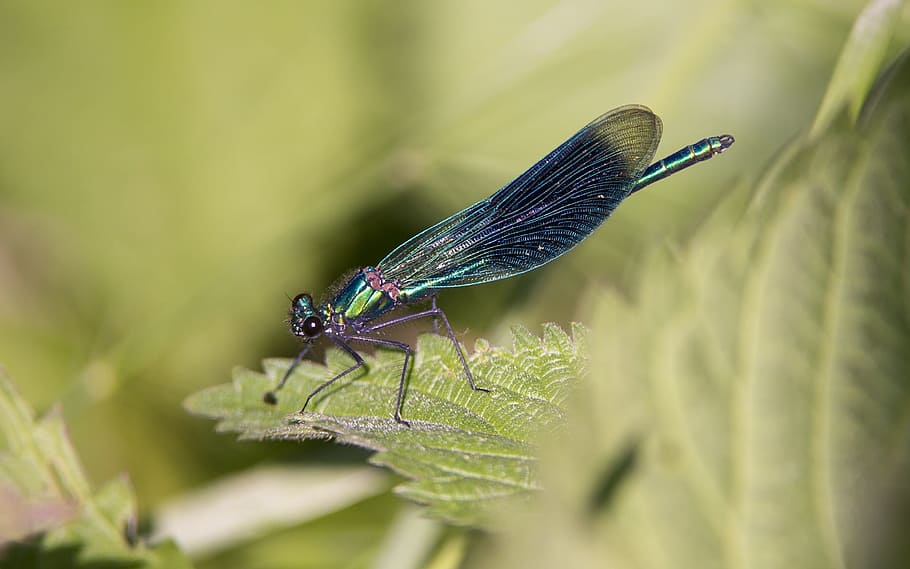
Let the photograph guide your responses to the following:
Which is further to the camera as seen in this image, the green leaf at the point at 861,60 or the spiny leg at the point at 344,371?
the spiny leg at the point at 344,371

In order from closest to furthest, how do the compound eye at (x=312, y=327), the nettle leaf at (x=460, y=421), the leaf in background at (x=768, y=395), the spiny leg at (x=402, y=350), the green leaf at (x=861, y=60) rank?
the leaf in background at (x=768, y=395) < the nettle leaf at (x=460, y=421) < the green leaf at (x=861, y=60) < the spiny leg at (x=402, y=350) < the compound eye at (x=312, y=327)

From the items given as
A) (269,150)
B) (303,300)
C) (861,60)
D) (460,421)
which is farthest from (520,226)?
(269,150)

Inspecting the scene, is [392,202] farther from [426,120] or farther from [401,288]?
[401,288]

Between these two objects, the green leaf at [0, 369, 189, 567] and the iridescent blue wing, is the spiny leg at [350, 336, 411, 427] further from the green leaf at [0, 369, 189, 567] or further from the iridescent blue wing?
the green leaf at [0, 369, 189, 567]

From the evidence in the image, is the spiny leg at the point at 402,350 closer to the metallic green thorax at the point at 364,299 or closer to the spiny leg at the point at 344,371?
the spiny leg at the point at 344,371

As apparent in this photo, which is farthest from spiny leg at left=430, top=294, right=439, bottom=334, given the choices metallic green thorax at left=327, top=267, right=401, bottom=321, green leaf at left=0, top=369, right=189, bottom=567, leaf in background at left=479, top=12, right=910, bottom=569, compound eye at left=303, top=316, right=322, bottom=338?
leaf in background at left=479, top=12, right=910, bottom=569

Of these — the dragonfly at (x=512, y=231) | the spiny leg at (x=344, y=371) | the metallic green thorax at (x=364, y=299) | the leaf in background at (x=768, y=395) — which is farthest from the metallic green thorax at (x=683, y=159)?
the leaf in background at (x=768, y=395)

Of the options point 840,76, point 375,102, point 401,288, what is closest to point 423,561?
point 401,288
